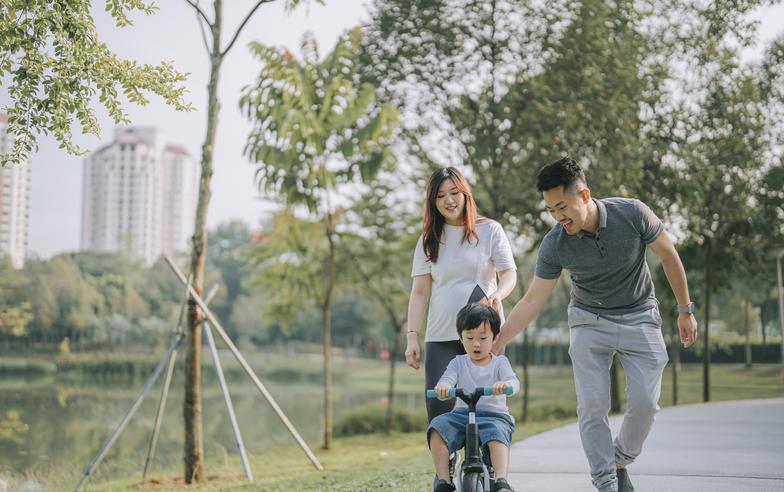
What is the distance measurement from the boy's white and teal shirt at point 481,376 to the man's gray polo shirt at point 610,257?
0.57 metres

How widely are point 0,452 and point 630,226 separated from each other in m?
13.2

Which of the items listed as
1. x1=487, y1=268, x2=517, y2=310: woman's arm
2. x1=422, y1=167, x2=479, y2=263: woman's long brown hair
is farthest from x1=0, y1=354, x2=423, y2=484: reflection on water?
x1=487, y1=268, x2=517, y2=310: woman's arm

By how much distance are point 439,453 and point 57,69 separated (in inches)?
171

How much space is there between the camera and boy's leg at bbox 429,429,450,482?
377cm

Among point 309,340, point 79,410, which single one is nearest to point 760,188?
point 79,410

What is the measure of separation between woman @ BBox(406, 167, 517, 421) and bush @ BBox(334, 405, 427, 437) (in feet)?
44.1

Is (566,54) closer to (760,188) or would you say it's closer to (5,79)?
(760,188)

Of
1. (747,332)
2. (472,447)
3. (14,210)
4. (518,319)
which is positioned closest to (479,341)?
(518,319)

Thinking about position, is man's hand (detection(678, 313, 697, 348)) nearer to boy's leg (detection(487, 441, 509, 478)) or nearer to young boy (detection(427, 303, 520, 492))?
young boy (detection(427, 303, 520, 492))

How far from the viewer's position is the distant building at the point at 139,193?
7288 cm

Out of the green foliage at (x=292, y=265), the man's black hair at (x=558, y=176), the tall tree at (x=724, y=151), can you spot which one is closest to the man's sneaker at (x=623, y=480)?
the man's black hair at (x=558, y=176)

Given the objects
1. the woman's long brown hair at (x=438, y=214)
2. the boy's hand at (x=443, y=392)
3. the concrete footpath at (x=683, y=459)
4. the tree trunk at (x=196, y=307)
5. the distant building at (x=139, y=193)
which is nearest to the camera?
the boy's hand at (x=443, y=392)

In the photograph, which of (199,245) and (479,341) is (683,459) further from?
(199,245)

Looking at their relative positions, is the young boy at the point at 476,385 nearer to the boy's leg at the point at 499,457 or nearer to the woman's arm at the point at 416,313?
the boy's leg at the point at 499,457
